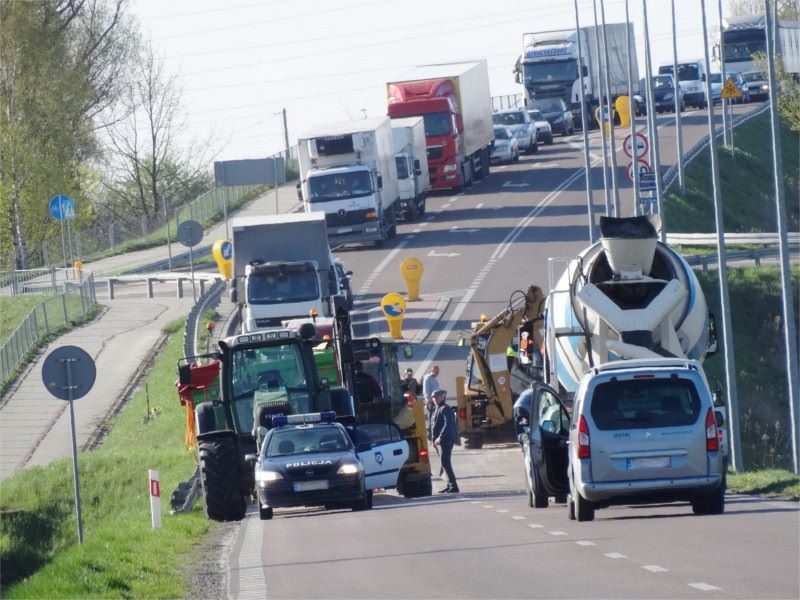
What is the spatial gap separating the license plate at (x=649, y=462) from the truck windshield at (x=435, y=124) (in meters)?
50.6

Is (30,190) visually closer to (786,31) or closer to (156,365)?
(156,365)

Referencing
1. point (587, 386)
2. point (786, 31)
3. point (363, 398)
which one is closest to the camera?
point (587, 386)

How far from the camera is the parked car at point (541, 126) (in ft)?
295

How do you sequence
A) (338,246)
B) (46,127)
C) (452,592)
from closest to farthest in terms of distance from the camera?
(452,592)
(338,246)
(46,127)

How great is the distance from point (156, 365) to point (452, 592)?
1254 inches

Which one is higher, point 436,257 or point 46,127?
point 46,127

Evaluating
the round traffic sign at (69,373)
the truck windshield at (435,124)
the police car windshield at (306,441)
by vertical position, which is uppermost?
the truck windshield at (435,124)

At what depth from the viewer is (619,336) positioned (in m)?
22.9

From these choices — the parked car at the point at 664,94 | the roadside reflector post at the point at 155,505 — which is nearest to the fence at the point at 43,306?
the roadside reflector post at the point at 155,505

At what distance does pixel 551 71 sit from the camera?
88688 mm

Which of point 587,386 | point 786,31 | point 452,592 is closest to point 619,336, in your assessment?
point 587,386

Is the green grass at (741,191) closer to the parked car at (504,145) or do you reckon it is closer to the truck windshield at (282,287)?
the parked car at (504,145)

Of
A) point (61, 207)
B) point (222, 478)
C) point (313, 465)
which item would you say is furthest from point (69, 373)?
point (61, 207)

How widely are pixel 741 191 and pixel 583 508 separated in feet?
193
